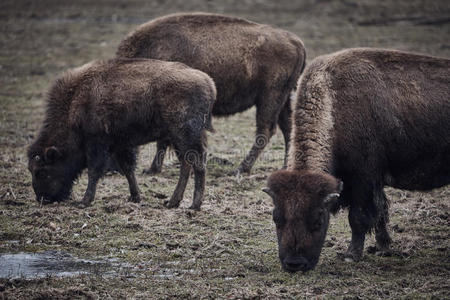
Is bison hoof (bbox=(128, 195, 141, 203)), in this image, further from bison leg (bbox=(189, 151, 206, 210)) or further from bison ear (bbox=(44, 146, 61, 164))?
bison ear (bbox=(44, 146, 61, 164))

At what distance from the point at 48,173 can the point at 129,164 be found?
1.05m

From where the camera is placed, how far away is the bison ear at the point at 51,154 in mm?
8727

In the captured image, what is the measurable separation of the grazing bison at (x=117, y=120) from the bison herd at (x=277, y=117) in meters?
0.01

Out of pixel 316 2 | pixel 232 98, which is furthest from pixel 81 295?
pixel 316 2

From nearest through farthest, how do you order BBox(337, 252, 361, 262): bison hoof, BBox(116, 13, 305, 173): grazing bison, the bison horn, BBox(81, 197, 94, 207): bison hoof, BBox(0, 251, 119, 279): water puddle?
1. the bison horn
2. BBox(0, 251, 119, 279): water puddle
3. BBox(337, 252, 361, 262): bison hoof
4. BBox(81, 197, 94, 207): bison hoof
5. BBox(116, 13, 305, 173): grazing bison

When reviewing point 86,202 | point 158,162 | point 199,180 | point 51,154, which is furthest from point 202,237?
point 158,162

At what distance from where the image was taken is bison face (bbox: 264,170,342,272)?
18.8 feet

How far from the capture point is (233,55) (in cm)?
1039

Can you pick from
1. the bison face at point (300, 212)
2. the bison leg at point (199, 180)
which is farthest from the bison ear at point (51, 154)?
the bison face at point (300, 212)

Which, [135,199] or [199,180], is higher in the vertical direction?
[199,180]

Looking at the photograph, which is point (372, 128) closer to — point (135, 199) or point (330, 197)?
point (330, 197)

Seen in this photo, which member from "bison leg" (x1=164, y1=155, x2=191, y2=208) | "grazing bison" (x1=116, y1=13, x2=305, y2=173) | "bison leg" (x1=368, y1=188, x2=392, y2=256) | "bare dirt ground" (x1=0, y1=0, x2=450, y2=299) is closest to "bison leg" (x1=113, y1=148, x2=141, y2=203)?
"bare dirt ground" (x1=0, y1=0, x2=450, y2=299)

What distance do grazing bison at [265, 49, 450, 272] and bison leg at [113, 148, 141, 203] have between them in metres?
3.15

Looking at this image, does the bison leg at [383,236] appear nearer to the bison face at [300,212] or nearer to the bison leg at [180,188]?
the bison face at [300,212]
